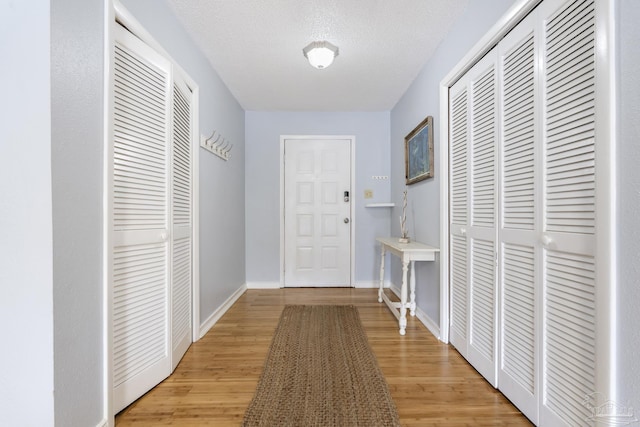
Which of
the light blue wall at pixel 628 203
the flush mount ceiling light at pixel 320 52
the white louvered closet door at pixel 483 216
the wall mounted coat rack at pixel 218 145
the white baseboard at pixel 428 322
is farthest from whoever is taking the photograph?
the wall mounted coat rack at pixel 218 145

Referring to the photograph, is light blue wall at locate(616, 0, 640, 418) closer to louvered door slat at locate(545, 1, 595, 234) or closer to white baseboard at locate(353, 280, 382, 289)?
louvered door slat at locate(545, 1, 595, 234)

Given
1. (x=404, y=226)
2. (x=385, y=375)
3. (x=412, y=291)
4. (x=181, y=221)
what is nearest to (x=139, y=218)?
(x=181, y=221)

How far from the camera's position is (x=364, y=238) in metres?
3.95

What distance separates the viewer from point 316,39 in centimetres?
225

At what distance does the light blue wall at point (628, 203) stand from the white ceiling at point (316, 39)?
1.22 metres

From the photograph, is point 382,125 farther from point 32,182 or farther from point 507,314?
point 32,182

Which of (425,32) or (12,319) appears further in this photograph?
(425,32)

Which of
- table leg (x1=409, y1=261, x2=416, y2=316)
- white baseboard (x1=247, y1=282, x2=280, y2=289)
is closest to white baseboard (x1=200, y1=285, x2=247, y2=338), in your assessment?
white baseboard (x1=247, y1=282, x2=280, y2=289)

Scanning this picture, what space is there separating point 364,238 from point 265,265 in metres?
1.36

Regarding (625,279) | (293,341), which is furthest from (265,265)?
(625,279)

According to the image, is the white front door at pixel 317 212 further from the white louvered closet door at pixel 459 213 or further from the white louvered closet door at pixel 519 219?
the white louvered closet door at pixel 519 219

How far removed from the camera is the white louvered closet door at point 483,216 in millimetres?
1663

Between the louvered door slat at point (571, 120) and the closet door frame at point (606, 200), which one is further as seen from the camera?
the louvered door slat at point (571, 120)

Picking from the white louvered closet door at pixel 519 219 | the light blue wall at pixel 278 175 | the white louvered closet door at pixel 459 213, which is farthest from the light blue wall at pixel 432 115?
the light blue wall at pixel 278 175
